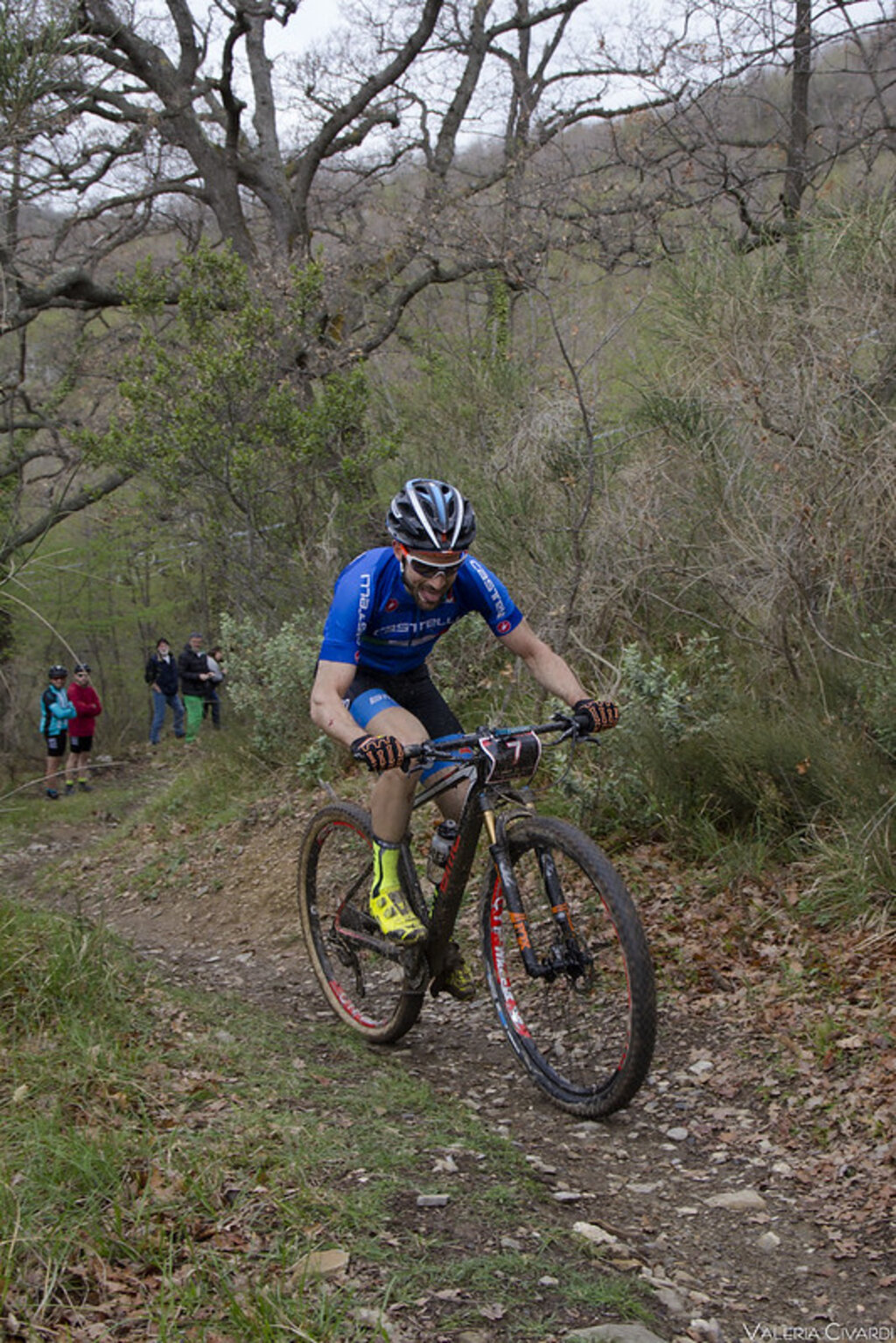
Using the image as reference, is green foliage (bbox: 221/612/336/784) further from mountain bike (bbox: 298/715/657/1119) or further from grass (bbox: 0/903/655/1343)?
grass (bbox: 0/903/655/1343)

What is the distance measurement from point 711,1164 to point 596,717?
166cm

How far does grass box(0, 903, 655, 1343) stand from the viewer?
2.62 metres

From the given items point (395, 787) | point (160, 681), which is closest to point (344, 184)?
point (160, 681)

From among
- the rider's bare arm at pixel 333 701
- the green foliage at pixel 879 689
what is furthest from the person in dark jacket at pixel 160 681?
the rider's bare arm at pixel 333 701

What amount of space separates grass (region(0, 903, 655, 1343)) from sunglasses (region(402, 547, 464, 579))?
205cm

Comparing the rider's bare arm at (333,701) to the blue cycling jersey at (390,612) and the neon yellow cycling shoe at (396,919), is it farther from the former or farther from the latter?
the neon yellow cycling shoe at (396,919)

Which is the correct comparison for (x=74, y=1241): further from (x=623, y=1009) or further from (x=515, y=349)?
(x=515, y=349)

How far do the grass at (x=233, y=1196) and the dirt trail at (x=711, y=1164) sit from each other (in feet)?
0.77

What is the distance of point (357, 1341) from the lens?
8.15ft

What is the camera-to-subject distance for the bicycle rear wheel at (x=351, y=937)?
16.4 ft

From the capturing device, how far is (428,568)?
4.46 metres

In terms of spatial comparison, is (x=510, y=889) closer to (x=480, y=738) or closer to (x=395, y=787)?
(x=480, y=738)

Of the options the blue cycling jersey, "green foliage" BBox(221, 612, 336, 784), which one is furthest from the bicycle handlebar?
"green foliage" BBox(221, 612, 336, 784)

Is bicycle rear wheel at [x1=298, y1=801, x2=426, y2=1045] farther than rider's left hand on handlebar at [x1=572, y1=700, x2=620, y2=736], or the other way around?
bicycle rear wheel at [x1=298, y1=801, x2=426, y2=1045]
